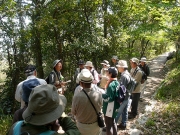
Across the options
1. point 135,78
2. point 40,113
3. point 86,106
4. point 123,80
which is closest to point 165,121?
point 135,78

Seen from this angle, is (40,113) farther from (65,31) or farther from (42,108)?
(65,31)

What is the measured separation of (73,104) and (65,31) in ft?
21.7

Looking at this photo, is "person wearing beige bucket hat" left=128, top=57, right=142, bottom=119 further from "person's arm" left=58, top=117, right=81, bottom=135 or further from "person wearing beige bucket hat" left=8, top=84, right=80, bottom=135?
"person wearing beige bucket hat" left=8, top=84, right=80, bottom=135

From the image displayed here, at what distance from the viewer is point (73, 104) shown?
11.4ft

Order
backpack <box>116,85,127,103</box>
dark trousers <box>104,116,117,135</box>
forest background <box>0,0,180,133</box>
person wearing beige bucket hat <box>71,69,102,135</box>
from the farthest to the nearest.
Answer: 1. forest background <box>0,0,180,133</box>
2. dark trousers <box>104,116,117,135</box>
3. backpack <box>116,85,127,103</box>
4. person wearing beige bucket hat <box>71,69,102,135</box>

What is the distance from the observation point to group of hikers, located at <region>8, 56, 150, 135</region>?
1.64 metres

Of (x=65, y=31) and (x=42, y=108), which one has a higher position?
(x=65, y=31)

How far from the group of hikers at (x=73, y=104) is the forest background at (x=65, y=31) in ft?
9.26

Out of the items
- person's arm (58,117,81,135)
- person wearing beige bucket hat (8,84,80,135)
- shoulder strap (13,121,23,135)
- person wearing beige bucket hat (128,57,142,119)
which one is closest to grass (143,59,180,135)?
person wearing beige bucket hat (128,57,142,119)

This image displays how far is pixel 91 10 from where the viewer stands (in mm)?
9906

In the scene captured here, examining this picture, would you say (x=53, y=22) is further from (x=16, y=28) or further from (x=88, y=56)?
(x=88, y=56)

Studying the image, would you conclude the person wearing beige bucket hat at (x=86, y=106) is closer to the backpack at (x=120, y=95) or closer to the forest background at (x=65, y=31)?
the backpack at (x=120, y=95)

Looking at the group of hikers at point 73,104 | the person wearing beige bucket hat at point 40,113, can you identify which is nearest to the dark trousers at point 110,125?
the group of hikers at point 73,104

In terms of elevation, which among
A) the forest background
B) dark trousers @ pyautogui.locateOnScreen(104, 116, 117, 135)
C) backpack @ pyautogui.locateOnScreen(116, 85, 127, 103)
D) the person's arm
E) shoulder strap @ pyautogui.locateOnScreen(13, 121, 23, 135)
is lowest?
dark trousers @ pyautogui.locateOnScreen(104, 116, 117, 135)
